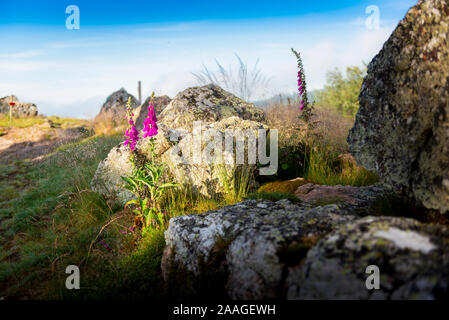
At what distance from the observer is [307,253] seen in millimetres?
2250

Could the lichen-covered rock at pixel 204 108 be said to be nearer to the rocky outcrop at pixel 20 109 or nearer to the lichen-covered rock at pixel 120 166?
the lichen-covered rock at pixel 120 166

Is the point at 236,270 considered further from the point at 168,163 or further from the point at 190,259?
the point at 168,163

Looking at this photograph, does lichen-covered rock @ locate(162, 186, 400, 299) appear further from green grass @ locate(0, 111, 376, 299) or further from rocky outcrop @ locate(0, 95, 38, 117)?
rocky outcrop @ locate(0, 95, 38, 117)

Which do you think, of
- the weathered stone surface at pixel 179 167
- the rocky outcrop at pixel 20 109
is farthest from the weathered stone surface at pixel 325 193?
the rocky outcrop at pixel 20 109

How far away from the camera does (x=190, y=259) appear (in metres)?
2.95

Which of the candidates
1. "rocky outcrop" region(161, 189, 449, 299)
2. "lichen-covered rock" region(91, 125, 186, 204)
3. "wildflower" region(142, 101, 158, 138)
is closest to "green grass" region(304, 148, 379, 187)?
"rocky outcrop" region(161, 189, 449, 299)

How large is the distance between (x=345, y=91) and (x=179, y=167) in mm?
15843

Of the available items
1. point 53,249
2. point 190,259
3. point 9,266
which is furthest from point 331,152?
point 9,266

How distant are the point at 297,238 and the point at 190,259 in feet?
3.52

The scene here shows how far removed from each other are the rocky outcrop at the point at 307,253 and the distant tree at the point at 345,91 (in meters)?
15.4

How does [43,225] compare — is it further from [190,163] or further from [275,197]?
[275,197]

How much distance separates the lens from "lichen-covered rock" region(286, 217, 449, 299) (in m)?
1.75

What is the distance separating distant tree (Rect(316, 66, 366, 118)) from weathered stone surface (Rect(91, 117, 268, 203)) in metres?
13.2

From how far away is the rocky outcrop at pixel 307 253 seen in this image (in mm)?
1830
